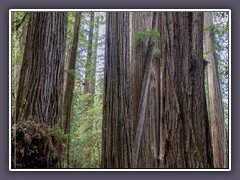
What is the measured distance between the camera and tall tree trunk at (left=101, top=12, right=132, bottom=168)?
2502 mm

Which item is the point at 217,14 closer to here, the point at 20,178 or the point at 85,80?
the point at 85,80

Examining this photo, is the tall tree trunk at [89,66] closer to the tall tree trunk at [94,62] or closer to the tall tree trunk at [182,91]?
the tall tree trunk at [94,62]

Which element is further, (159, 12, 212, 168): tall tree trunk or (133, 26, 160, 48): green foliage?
(133, 26, 160, 48): green foliage

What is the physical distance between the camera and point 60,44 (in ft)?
8.05

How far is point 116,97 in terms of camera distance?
2594 mm

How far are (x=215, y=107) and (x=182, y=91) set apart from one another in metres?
0.43

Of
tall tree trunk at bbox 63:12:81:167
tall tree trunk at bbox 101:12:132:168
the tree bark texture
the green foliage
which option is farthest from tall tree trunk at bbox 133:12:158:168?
the tree bark texture

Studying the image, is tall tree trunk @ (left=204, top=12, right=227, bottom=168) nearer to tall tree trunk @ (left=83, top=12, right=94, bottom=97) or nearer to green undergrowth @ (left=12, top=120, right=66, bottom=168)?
tall tree trunk @ (left=83, top=12, right=94, bottom=97)

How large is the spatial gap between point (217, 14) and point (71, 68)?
1068mm

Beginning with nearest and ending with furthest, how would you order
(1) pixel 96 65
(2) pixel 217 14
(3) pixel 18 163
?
(3) pixel 18 163, (2) pixel 217 14, (1) pixel 96 65

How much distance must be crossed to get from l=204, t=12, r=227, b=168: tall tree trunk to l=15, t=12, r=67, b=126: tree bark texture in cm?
103

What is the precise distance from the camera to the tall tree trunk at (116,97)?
2502mm

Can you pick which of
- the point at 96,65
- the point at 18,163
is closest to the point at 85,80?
the point at 96,65

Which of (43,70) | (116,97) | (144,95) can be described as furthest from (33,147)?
(144,95)
